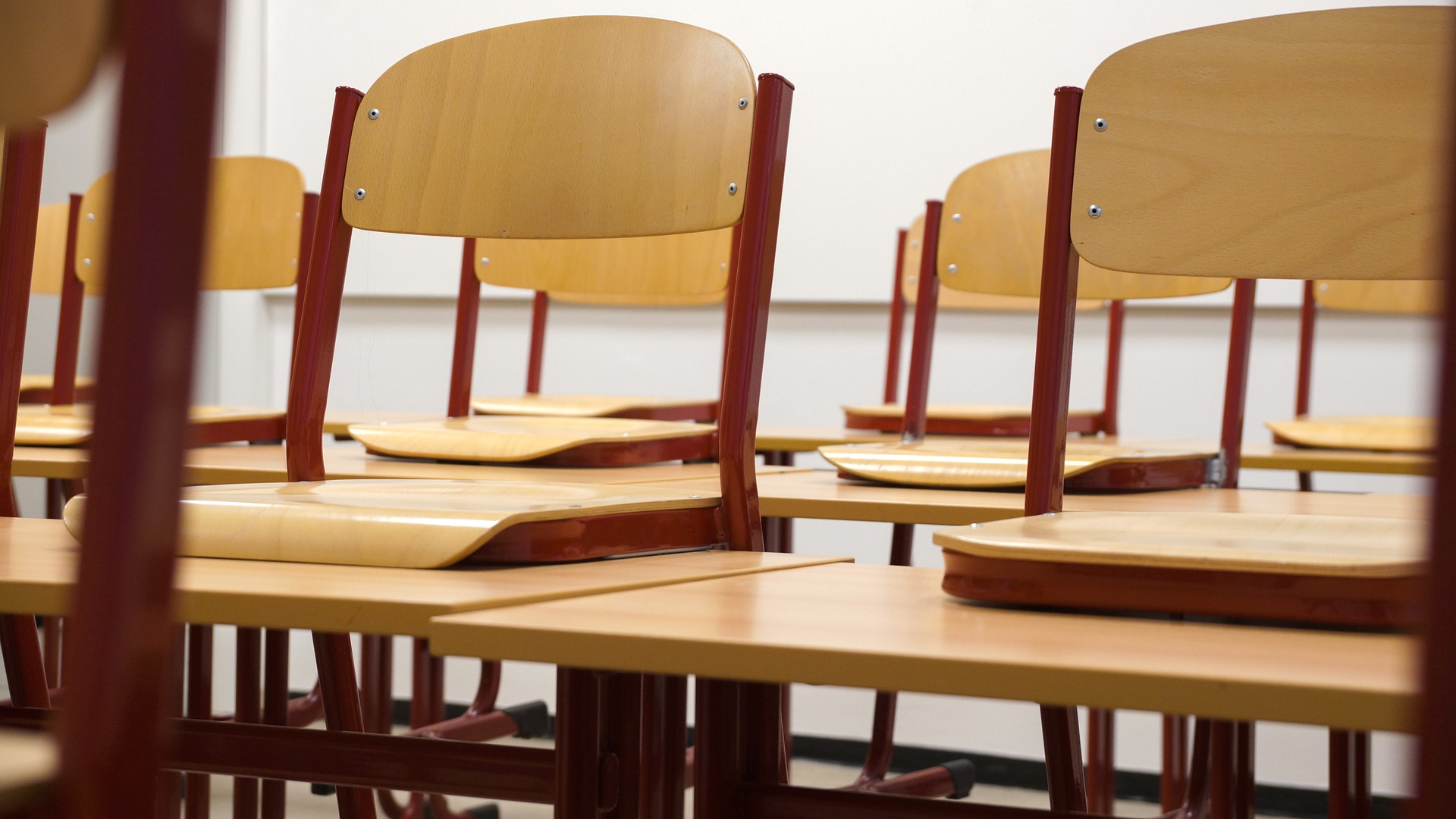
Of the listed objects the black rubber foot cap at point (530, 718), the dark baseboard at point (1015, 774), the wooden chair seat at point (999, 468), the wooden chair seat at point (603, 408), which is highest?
the wooden chair seat at point (603, 408)

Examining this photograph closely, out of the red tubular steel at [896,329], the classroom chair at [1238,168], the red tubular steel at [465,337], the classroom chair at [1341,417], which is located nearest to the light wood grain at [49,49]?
the classroom chair at [1238,168]

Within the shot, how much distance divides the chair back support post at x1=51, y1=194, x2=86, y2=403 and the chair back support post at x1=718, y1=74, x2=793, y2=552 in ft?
6.24

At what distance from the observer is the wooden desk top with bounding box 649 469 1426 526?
1.19 m

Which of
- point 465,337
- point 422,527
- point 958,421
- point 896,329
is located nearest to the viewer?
point 422,527

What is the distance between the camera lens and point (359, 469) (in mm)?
1497

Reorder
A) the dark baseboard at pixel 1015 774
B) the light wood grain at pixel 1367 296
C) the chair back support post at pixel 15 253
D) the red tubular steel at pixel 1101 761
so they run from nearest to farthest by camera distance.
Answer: the chair back support post at pixel 15 253
the red tubular steel at pixel 1101 761
the light wood grain at pixel 1367 296
the dark baseboard at pixel 1015 774

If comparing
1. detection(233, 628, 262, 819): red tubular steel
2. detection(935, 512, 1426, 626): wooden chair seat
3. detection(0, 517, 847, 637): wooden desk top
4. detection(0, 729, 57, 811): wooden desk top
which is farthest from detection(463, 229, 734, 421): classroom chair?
detection(0, 729, 57, 811): wooden desk top

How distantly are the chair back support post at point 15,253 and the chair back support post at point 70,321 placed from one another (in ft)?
4.01

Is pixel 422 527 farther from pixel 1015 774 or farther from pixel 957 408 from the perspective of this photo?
pixel 1015 774

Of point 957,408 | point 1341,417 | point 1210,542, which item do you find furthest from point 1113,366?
point 1210,542

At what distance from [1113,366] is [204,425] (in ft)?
5.47

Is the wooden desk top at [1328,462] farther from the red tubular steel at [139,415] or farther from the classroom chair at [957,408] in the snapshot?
the red tubular steel at [139,415]

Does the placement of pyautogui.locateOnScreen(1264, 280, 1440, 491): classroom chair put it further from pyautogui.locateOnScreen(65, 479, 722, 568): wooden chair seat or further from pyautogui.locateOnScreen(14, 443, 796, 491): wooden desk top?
pyautogui.locateOnScreen(65, 479, 722, 568): wooden chair seat

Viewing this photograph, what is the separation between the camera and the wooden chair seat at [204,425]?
5.66ft
